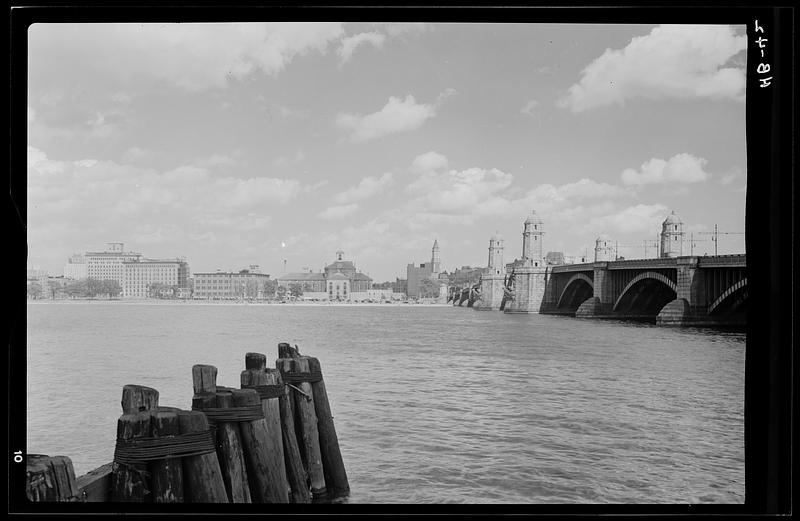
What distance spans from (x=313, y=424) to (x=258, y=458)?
1.21m

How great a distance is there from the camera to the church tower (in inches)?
1651

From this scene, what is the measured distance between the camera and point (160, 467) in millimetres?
2771

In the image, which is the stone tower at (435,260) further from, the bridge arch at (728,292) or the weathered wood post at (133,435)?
the weathered wood post at (133,435)

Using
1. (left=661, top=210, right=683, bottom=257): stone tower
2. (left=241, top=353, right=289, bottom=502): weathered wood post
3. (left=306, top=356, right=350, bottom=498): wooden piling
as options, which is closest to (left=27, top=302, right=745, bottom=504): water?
(left=306, top=356, right=350, bottom=498): wooden piling

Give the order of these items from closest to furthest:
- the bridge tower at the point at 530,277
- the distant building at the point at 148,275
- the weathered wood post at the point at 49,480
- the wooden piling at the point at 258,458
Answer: the weathered wood post at the point at 49,480, the wooden piling at the point at 258,458, the distant building at the point at 148,275, the bridge tower at the point at 530,277

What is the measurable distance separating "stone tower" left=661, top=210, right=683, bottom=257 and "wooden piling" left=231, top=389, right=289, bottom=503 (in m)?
29.5

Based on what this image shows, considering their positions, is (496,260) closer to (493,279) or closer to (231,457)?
(493,279)

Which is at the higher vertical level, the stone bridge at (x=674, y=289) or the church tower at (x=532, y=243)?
the church tower at (x=532, y=243)

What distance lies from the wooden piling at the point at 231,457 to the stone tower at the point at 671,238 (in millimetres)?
29777

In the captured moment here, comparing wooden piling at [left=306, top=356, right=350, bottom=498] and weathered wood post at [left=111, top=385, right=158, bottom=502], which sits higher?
weathered wood post at [left=111, top=385, right=158, bottom=502]

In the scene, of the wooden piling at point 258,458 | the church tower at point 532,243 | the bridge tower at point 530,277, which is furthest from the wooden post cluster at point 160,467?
A: the church tower at point 532,243

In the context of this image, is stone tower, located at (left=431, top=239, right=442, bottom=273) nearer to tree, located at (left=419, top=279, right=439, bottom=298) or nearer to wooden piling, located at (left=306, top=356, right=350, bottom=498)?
tree, located at (left=419, top=279, right=439, bottom=298)

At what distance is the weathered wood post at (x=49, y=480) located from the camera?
8.00 ft
